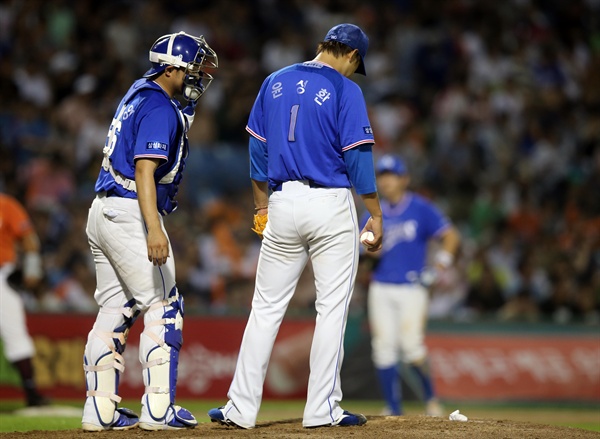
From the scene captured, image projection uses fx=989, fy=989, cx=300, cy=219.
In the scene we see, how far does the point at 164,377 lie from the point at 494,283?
30.8ft

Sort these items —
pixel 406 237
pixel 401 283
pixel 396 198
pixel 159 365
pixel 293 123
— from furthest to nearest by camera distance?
pixel 396 198
pixel 406 237
pixel 401 283
pixel 293 123
pixel 159 365

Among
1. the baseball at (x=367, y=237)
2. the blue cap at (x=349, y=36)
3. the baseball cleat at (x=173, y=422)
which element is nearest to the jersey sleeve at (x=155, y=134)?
the blue cap at (x=349, y=36)

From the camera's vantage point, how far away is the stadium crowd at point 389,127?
14820mm

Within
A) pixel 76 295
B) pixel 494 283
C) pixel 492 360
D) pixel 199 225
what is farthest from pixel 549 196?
pixel 76 295

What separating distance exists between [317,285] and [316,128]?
108 cm

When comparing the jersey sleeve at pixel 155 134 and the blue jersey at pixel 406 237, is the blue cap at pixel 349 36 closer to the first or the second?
the jersey sleeve at pixel 155 134

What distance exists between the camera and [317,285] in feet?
22.5

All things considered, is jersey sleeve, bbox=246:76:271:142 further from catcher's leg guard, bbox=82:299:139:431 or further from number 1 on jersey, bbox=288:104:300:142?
catcher's leg guard, bbox=82:299:139:431

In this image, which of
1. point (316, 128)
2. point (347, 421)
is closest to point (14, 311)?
point (347, 421)

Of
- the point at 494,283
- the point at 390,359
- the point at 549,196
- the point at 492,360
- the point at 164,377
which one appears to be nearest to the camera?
the point at 164,377

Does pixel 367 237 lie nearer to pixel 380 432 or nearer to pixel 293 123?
pixel 293 123

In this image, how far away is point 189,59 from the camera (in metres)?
6.91

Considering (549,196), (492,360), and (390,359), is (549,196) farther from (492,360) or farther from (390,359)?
(390,359)

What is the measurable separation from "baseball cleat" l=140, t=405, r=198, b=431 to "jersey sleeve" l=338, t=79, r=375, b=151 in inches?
84.2
